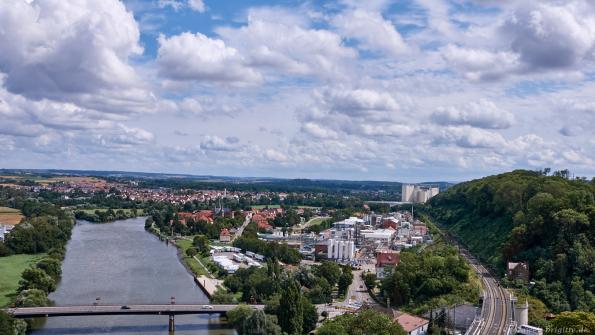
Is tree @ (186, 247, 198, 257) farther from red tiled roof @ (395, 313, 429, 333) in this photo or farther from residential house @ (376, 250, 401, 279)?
red tiled roof @ (395, 313, 429, 333)

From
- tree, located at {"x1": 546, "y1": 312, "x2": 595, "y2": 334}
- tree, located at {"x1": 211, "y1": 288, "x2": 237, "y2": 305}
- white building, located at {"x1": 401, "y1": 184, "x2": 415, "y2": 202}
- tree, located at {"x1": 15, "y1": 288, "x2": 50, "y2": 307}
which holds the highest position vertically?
white building, located at {"x1": 401, "y1": 184, "x2": 415, "y2": 202}

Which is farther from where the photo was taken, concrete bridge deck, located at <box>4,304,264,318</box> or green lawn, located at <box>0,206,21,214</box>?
green lawn, located at <box>0,206,21,214</box>

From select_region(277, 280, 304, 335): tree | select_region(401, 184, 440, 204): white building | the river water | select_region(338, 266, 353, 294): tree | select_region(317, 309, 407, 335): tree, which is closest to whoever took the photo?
select_region(317, 309, 407, 335): tree

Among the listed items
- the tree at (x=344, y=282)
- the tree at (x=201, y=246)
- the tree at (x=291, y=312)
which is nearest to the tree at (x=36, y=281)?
the tree at (x=291, y=312)

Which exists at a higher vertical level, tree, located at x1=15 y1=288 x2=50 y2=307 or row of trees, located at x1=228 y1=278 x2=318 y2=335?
row of trees, located at x1=228 y1=278 x2=318 y2=335

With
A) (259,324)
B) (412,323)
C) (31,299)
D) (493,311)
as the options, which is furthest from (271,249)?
(412,323)

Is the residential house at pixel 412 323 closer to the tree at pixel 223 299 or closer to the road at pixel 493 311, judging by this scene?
the road at pixel 493 311

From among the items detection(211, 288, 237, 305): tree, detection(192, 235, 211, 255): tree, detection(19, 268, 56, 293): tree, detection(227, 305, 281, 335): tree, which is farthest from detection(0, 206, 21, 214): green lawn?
→ detection(227, 305, 281, 335): tree
